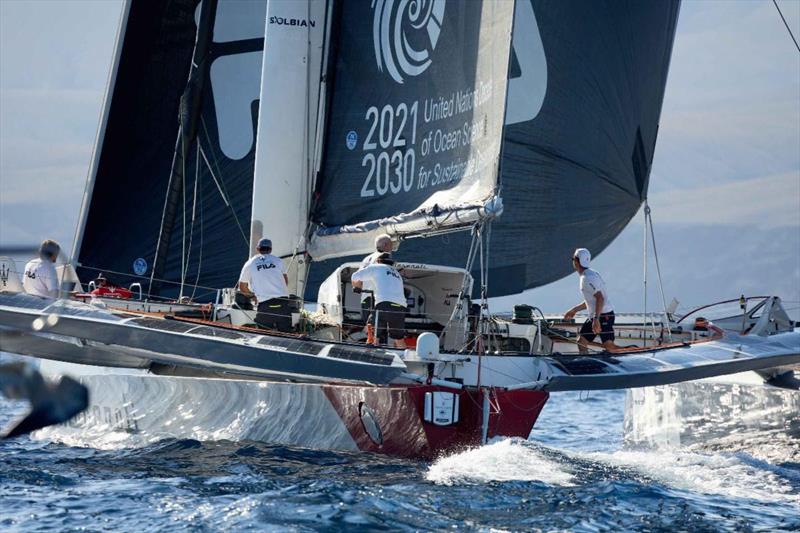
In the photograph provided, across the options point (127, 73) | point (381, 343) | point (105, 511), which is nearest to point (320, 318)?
point (381, 343)

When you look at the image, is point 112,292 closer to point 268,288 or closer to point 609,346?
point 268,288

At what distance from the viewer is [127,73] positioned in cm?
1498

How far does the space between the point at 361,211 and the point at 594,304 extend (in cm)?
250

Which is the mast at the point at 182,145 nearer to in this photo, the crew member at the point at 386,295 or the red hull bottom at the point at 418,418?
the crew member at the point at 386,295

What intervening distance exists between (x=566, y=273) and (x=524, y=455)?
5.44m

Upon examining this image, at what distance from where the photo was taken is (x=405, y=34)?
37.4 feet

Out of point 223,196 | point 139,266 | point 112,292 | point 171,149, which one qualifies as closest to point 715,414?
point 223,196

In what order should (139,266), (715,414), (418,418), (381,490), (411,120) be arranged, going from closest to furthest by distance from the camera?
(381,490), (418,418), (411,120), (715,414), (139,266)

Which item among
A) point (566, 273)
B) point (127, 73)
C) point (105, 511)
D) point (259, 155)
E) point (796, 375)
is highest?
point (127, 73)

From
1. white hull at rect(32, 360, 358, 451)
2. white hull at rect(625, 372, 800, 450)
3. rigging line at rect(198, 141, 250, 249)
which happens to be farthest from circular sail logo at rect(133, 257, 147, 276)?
white hull at rect(625, 372, 800, 450)

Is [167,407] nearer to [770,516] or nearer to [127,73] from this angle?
[770,516]

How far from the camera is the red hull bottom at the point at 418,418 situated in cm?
814

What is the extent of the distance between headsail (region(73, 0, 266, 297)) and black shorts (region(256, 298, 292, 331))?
418 centimetres

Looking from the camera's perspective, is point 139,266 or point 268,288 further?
point 139,266
